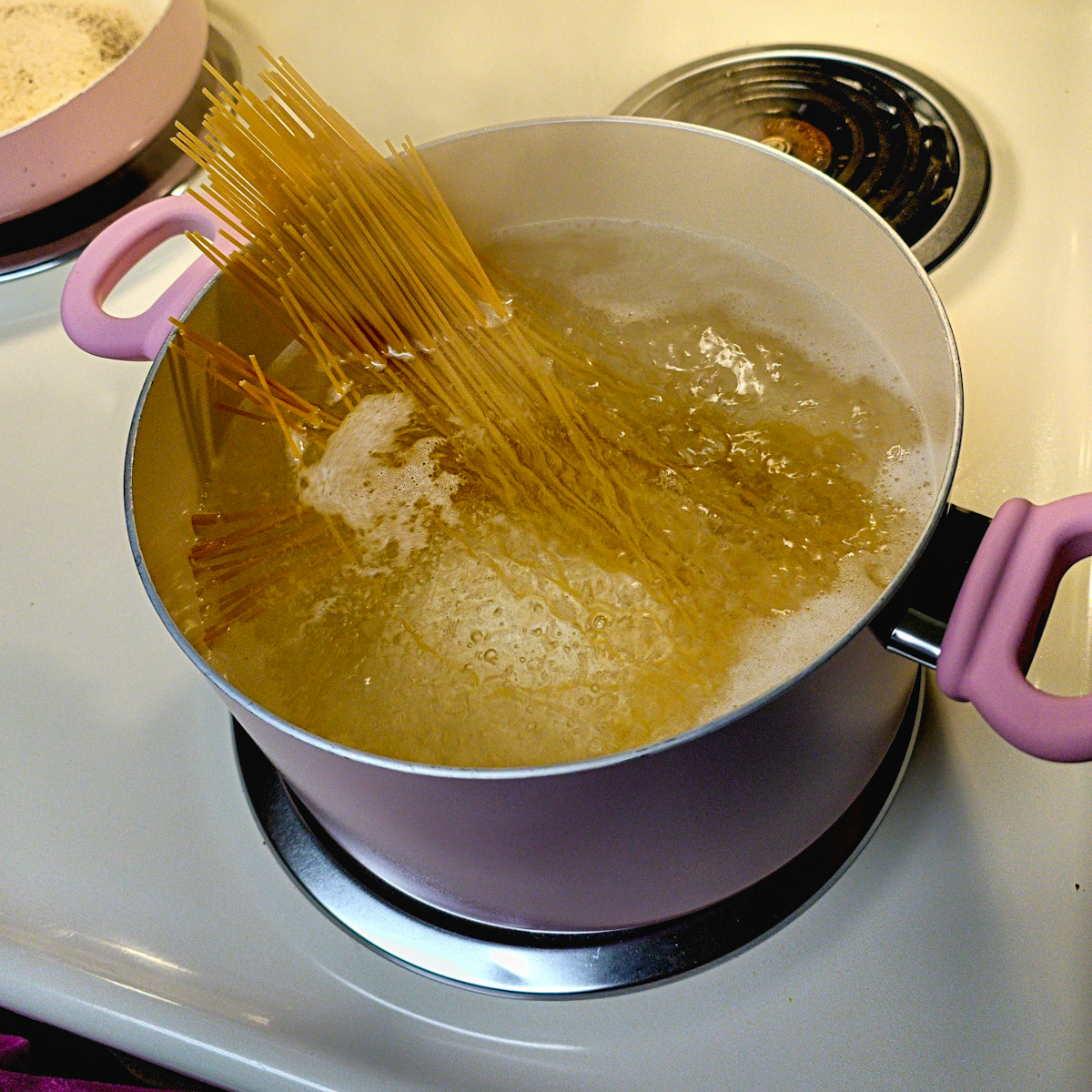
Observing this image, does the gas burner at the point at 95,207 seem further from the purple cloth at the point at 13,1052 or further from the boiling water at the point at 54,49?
the purple cloth at the point at 13,1052

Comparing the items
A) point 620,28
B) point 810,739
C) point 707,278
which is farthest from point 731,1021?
point 620,28

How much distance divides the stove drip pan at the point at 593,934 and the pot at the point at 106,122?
58 cm

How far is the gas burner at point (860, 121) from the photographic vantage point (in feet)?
2.40

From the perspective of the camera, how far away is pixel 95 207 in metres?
0.87

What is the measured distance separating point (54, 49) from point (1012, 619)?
37.3 inches

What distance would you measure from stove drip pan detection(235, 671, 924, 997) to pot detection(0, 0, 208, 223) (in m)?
0.58

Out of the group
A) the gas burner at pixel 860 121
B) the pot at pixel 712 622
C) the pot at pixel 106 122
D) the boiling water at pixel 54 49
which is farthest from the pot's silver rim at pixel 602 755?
the boiling water at pixel 54 49

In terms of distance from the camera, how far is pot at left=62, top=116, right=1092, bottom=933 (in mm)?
375

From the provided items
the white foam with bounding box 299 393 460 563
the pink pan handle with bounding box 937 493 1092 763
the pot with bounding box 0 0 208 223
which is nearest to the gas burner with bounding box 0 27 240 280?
the pot with bounding box 0 0 208 223

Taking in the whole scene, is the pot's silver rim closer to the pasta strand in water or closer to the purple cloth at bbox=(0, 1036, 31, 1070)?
the pasta strand in water

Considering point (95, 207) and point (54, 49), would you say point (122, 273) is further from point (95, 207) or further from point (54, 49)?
point (54, 49)

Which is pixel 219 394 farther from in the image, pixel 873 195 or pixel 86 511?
pixel 873 195

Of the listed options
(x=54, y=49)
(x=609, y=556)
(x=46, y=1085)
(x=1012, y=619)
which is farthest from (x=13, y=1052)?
(x=54, y=49)

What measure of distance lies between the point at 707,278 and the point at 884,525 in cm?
23
